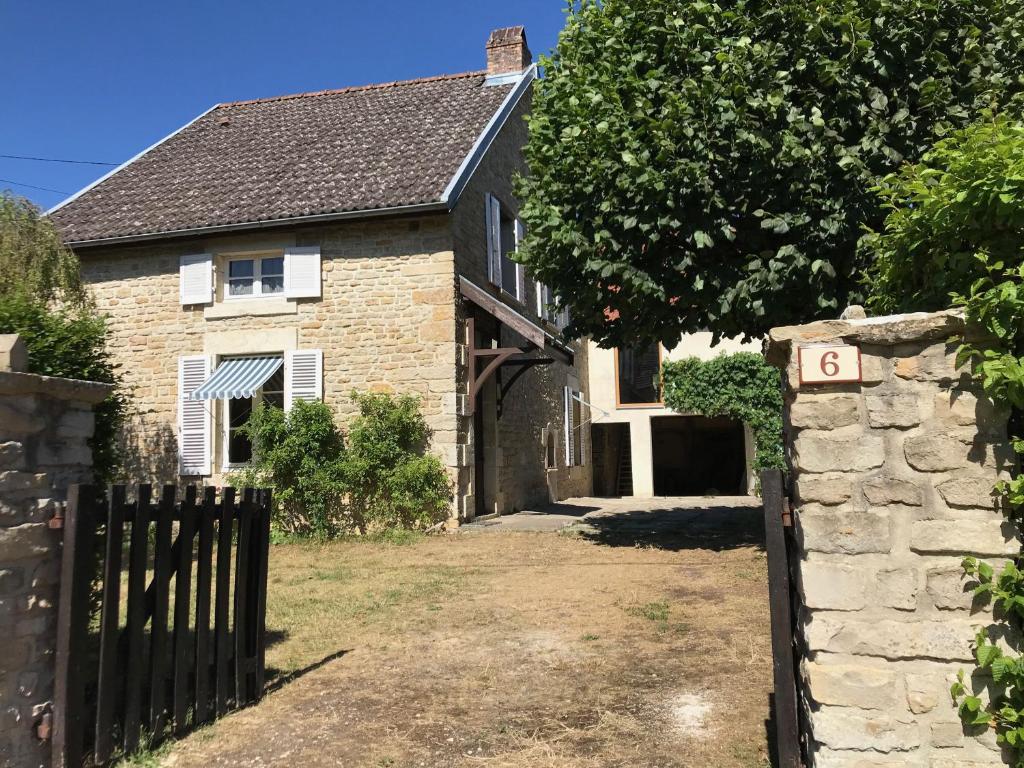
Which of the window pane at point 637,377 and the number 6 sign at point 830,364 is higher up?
the window pane at point 637,377

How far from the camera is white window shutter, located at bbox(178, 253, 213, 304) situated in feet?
39.0

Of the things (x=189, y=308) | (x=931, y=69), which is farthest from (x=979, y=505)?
(x=189, y=308)

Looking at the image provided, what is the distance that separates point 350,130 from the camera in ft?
45.6

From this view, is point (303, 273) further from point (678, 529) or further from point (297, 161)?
point (678, 529)

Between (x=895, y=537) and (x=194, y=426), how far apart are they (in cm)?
1084

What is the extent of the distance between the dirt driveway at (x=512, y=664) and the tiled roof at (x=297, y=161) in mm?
5522

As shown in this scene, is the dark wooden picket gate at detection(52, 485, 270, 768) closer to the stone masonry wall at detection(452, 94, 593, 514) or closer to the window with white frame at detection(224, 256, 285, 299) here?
the stone masonry wall at detection(452, 94, 593, 514)

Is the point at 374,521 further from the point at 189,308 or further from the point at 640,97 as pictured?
the point at 640,97

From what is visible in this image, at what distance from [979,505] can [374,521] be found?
9241 millimetres

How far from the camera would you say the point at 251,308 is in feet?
38.9

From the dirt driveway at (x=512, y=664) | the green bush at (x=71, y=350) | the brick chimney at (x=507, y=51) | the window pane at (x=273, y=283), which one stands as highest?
the brick chimney at (x=507, y=51)

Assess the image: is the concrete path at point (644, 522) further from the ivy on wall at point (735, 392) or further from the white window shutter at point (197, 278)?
the white window shutter at point (197, 278)

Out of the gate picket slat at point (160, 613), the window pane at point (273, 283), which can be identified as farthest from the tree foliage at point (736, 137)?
the gate picket slat at point (160, 613)

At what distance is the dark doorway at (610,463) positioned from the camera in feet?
69.6
